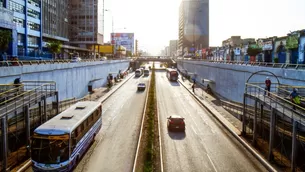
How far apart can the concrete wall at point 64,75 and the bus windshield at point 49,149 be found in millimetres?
11716

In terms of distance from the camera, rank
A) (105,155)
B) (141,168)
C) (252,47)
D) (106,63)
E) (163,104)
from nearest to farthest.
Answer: (141,168) < (105,155) < (163,104) < (252,47) < (106,63)

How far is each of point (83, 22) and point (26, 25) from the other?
196 ft

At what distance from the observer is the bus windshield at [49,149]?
17203 mm

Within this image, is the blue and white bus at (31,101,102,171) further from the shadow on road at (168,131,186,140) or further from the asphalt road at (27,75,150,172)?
the shadow on road at (168,131,186,140)

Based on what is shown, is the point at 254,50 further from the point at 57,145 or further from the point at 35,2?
the point at 35,2

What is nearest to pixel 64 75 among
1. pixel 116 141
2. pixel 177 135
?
pixel 116 141

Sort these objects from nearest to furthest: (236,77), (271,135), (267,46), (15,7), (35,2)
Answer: (271,135) < (236,77) < (267,46) < (15,7) < (35,2)

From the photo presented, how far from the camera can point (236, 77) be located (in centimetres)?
4512

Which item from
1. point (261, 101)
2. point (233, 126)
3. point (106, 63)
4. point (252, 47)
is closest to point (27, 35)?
point (106, 63)

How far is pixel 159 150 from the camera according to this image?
2333cm

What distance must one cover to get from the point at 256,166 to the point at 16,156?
1676 cm

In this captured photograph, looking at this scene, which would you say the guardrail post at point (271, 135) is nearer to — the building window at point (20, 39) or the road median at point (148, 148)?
the road median at point (148, 148)

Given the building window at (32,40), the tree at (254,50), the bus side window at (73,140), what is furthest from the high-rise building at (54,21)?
the bus side window at (73,140)

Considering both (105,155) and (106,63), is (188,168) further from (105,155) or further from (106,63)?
(106,63)
